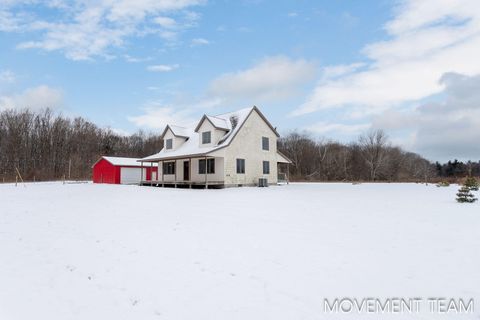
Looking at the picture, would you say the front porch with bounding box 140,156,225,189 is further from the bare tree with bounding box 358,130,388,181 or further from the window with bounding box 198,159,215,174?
the bare tree with bounding box 358,130,388,181

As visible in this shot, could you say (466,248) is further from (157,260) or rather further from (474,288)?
(157,260)

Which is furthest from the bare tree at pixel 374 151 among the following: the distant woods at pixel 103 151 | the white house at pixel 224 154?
the white house at pixel 224 154

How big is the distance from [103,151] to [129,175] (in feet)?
96.7

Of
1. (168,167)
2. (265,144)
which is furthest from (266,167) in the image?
(168,167)

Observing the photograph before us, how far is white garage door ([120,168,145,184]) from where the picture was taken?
119ft

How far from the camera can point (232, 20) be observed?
1620 cm

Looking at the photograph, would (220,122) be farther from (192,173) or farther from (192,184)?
(192,184)

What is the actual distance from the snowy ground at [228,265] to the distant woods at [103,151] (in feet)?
136

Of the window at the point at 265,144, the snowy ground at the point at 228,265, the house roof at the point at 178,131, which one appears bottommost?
the snowy ground at the point at 228,265

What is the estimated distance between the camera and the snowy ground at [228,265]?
450cm

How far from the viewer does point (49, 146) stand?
55250 millimetres

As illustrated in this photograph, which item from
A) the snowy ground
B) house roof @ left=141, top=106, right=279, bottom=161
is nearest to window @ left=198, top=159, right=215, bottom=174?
house roof @ left=141, top=106, right=279, bottom=161

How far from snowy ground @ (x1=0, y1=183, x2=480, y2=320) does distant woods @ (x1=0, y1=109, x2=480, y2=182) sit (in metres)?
41.3

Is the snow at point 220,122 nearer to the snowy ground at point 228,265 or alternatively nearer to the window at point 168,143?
the window at point 168,143
